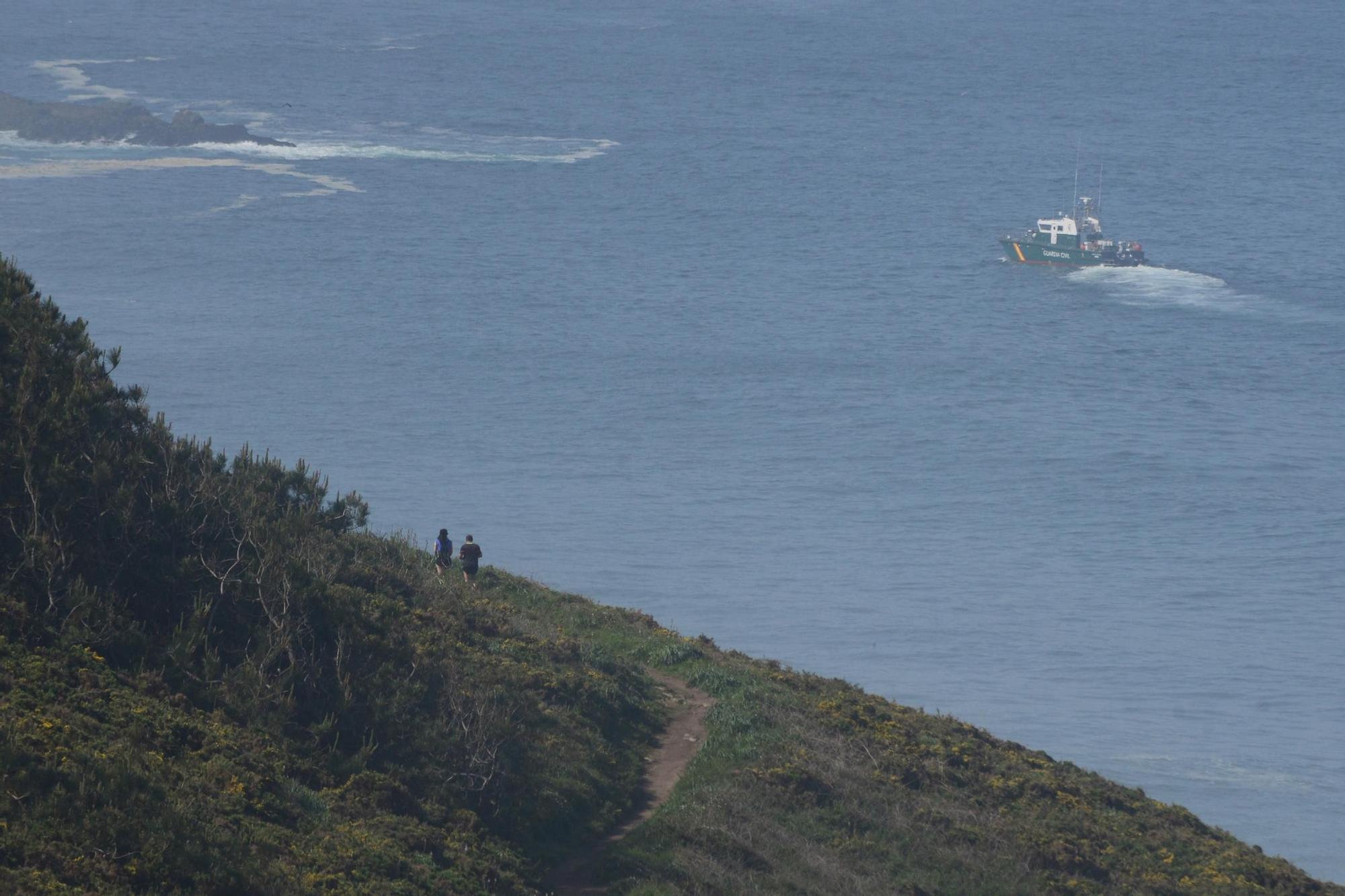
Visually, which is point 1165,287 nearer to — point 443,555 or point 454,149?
point 454,149

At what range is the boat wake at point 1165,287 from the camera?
308 feet

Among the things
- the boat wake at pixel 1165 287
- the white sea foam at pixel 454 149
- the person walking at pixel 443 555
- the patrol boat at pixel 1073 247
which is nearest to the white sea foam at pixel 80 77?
the white sea foam at pixel 454 149

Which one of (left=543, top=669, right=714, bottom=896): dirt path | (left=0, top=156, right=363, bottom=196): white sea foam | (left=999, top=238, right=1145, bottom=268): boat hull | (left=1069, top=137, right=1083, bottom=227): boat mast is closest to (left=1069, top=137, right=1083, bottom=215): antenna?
(left=1069, top=137, right=1083, bottom=227): boat mast

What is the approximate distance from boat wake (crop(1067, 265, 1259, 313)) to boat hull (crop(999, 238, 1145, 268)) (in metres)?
0.41

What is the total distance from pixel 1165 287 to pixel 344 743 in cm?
8891

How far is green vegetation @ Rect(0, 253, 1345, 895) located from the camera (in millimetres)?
14805

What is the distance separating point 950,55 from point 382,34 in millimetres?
69774

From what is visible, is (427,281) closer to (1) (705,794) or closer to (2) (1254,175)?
(2) (1254,175)

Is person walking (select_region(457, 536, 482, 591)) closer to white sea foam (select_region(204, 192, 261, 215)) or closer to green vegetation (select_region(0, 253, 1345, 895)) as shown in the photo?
green vegetation (select_region(0, 253, 1345, 895))

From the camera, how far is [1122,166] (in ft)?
435

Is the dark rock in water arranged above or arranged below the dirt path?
above

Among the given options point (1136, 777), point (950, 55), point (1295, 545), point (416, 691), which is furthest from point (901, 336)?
point (950, 55)

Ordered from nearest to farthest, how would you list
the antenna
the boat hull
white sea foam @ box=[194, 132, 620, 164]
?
the boat hull, the antenna, white sea foam @ box=[194, 132, 620, 164]

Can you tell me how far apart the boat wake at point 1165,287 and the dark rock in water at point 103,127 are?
70.8 m
